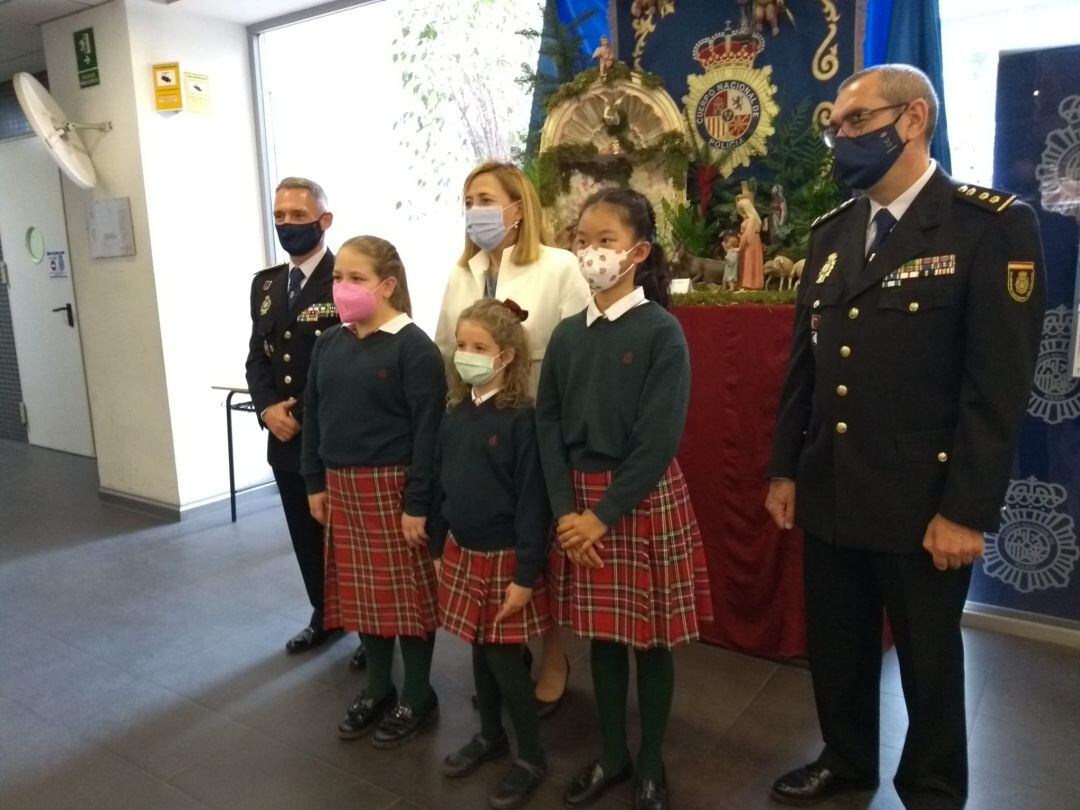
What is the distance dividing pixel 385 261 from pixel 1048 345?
2.09 meters

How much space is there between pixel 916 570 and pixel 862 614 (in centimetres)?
24

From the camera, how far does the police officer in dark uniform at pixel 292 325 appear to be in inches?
93.7

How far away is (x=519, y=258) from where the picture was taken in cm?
207

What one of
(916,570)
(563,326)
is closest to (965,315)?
(916,570)

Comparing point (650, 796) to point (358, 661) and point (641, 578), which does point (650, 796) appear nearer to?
point (641, 578)

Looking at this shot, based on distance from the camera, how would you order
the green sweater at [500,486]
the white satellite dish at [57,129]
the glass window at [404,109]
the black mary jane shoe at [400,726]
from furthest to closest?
the white satellite dish at [57,129] → the glass window at [404,109] → the black mary jane shoe at [400,726] → the green sweater at [500,486]

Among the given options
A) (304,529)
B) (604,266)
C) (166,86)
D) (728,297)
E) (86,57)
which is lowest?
(304,529)

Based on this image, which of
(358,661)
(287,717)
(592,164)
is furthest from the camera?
(592,164)

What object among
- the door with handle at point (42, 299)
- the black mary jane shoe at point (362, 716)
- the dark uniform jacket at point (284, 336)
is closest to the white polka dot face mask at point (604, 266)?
the dark uniform jacket at point (284, 336)

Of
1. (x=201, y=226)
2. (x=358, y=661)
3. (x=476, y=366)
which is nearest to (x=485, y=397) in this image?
(x=476, y=366)

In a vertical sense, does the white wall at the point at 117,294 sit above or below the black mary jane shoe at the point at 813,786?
above

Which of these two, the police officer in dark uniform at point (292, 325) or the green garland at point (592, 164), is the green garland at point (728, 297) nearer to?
the green garland at point (592, 164)

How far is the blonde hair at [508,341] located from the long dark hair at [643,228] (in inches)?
11.5

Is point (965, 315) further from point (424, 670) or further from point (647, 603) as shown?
point (424, 670)
